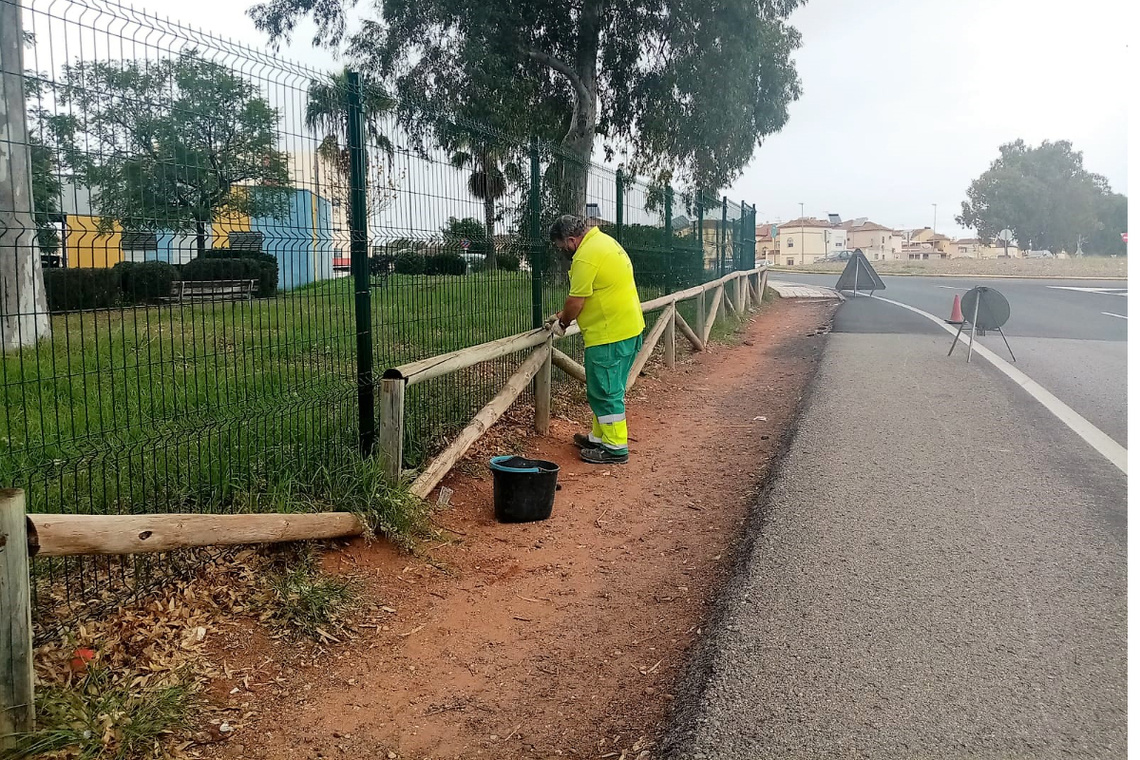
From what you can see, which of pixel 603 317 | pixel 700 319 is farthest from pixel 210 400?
Answer: pixel 700 319

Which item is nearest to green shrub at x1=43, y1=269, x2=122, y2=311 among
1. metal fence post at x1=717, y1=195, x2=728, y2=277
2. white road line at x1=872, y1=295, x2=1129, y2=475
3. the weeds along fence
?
the weeds along fence

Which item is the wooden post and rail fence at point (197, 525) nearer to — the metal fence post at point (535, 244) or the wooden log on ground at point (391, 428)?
the wooden log on ground at point (391, 428)

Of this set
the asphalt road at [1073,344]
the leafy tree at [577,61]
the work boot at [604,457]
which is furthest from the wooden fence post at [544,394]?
the leafy tree at [577,61]

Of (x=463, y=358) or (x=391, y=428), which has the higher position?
(x=463, y=358)

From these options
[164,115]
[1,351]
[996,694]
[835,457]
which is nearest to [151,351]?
[1,351]

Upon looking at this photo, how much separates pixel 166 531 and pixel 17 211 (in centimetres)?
125

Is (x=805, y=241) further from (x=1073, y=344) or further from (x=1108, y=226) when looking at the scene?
(x=1073, y=344)

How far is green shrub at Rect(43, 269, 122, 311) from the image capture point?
3.22 metres

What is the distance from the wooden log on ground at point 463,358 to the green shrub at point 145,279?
4.64 ft

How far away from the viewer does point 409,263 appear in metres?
5.32

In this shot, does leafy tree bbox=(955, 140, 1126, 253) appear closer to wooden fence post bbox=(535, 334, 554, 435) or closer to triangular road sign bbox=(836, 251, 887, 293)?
triangular road sign bbox=(836, 251, 887, 293)

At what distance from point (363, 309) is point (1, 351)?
2.03m

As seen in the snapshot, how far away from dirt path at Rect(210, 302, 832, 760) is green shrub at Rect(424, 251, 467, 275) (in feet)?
4.55

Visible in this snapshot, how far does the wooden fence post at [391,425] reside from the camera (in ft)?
15.8
